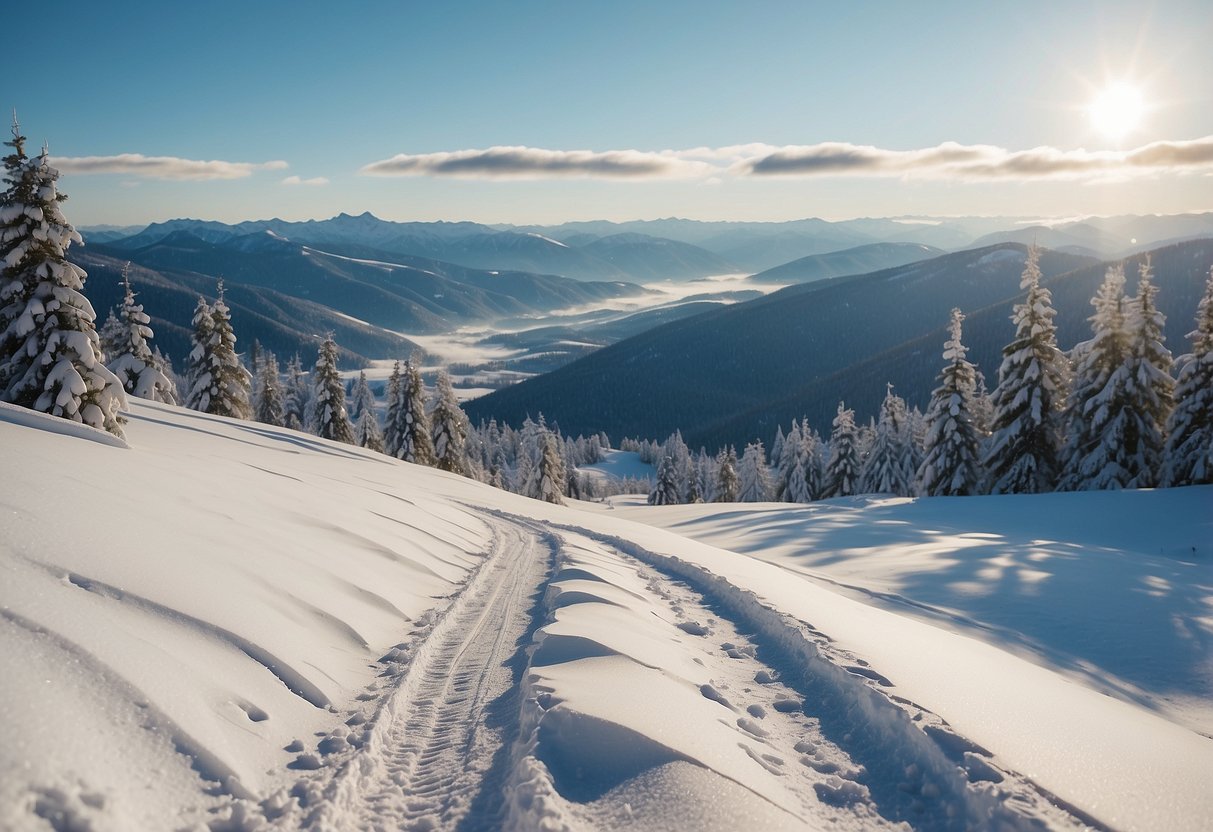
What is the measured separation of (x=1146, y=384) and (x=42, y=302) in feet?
133

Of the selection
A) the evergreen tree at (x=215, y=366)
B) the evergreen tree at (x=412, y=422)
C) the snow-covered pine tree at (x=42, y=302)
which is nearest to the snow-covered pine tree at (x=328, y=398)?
the evergreen tree at (x=412, y=422)

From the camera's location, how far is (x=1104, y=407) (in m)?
27.3

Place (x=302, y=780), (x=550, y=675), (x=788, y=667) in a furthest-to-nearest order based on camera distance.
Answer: (x=788, y=667)
(x=550, y=675)
(x=302, y=780)

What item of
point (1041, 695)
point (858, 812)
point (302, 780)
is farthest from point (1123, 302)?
point (302, 780)

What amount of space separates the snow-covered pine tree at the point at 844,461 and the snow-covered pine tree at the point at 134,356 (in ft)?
139

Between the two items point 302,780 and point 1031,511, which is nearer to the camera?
point 302,780

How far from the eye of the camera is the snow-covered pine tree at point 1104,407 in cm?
2730

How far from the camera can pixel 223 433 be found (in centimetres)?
Result: 1977

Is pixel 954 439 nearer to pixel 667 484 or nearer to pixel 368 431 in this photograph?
pixel 667 484

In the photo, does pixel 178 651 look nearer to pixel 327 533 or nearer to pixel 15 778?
pixel 15 778

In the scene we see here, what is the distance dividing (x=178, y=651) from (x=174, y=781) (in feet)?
4.49

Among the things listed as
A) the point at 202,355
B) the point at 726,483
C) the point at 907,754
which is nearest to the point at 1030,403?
the point at 907,754

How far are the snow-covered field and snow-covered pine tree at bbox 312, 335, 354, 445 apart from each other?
3016 centimetres

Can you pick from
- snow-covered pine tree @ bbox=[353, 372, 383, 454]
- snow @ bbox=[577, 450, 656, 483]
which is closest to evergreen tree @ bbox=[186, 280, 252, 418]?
snow-covered pine tree @ bbox=[353, 372, 383, 454]
